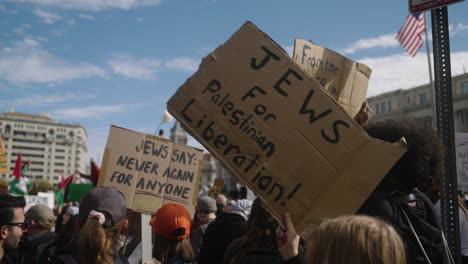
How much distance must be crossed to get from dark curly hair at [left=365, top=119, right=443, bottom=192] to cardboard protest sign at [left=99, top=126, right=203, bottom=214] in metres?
3.26

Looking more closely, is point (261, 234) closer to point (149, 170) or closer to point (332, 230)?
point (332, 230)

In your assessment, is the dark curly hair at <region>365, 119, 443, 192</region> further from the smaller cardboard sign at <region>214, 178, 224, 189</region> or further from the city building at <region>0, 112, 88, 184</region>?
the city building at <region>0, 112, 88, 184</region>

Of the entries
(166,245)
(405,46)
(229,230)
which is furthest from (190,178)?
(405,46)

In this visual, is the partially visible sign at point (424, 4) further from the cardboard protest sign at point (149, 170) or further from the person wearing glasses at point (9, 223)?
the cardboard protest sign at point (149, 170)

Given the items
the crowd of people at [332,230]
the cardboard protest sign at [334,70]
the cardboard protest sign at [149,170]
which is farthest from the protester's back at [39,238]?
the cardboard protest sign at [334,70]

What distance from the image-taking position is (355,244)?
4.93 ft

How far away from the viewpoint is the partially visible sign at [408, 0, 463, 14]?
2.29 m

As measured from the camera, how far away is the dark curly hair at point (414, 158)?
87.0 inches

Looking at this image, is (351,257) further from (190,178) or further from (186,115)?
(190,178)

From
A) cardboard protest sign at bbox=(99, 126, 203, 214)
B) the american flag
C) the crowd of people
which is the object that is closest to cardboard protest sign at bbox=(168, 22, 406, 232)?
the crowd of people

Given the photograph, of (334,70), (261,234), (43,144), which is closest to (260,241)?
(261,234)

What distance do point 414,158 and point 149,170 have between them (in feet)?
11.9

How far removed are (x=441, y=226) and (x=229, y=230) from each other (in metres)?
2.30

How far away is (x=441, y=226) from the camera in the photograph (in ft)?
7.51
